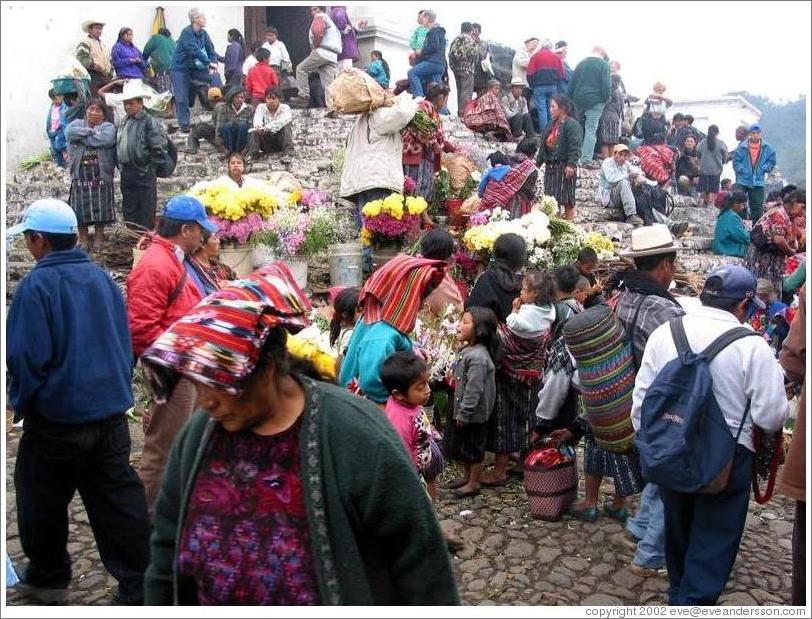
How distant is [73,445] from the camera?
372 cm

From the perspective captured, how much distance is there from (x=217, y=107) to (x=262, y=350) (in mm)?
12369

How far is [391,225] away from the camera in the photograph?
8.56 m

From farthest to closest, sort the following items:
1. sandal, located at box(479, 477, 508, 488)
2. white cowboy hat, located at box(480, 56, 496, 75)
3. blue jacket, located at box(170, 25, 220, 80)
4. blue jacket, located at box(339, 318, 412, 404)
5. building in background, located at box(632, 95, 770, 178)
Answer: building in background, located at box(632, 95, 770, 178) < white cowboy hat, located at box(480, 56, 496, 75) < blue jacket, located at box(170, 25, 220, 80) < sandal, located at box(479, 477, 508, 488) < blue jacket, located at box(339, 318, 412, 404)

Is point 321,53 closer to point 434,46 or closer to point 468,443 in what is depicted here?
point 434,46

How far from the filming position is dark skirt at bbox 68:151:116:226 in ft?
31.6

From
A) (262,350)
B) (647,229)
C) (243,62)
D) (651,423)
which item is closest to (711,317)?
(651,423)

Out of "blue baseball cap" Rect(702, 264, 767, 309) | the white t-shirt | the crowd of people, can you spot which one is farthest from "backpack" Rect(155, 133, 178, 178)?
"blue baseball cap" Rect(702, 264, 767, 309)

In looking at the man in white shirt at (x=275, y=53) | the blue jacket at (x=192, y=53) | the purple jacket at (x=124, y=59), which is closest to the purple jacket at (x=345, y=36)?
the man in white shirt at (x=275, y=53)

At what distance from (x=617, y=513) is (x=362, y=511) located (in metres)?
3.70

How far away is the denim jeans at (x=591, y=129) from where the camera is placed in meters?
14.0

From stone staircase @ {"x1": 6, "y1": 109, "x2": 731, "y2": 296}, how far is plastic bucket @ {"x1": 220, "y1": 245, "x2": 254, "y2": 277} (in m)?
3.56

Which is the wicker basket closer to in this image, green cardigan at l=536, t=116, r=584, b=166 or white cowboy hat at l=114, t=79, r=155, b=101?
white cowboy hat at l=114, t=79, r=155, b=101

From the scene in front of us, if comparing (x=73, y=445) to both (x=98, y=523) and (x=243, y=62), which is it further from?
(x=243, y=62)

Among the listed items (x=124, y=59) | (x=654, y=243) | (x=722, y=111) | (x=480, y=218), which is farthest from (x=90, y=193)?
(x=722, y=111)
